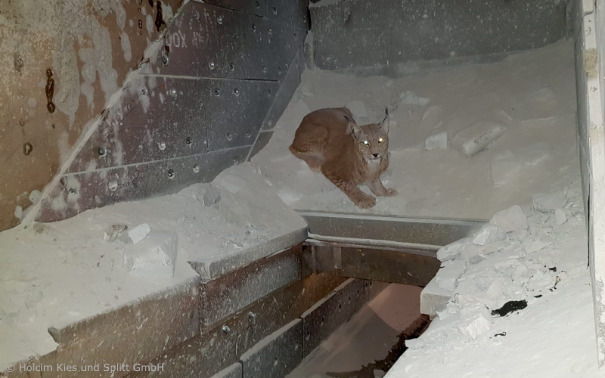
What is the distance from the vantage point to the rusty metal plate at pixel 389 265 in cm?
378

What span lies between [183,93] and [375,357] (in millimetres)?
3268

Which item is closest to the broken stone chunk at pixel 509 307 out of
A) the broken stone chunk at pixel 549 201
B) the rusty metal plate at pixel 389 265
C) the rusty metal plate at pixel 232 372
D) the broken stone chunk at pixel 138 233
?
the broken stone chunk at pixel 549 201

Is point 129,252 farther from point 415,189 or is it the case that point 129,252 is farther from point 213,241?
point 415,189

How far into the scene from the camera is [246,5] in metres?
4.36

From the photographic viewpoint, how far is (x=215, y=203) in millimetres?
3748

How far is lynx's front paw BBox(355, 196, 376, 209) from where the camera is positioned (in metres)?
3.98

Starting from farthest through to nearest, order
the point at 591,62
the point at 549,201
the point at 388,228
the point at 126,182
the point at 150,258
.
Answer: the point at 388,228 → the point at 126,182 → the point at 549,201 → the point at 150,258 → the point at 591,62

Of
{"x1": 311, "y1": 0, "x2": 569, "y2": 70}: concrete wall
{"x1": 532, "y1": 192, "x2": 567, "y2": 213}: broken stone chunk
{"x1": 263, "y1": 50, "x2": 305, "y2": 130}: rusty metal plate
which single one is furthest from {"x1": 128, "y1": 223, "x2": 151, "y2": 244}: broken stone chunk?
{"x1": 311, "y1": 0, "x2": 569, "y2": 70}: concrete wall

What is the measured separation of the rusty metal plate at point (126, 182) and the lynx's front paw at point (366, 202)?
1.27m

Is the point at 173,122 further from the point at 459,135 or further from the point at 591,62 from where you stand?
the point at 591,62

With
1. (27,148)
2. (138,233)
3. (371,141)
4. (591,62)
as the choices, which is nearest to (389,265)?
(371,141)

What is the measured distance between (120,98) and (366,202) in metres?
2.13

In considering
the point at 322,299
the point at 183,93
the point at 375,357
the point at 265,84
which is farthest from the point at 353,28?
the point at 375,357

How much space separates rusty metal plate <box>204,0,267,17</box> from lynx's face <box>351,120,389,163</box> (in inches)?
60.9
